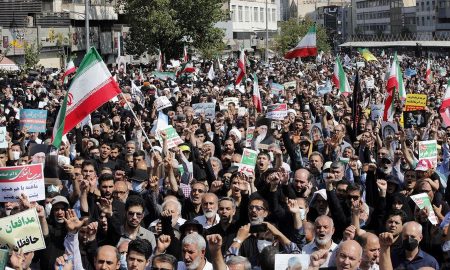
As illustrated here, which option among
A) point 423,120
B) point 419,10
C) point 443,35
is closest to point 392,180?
point 423,120

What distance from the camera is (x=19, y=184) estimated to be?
341 inches

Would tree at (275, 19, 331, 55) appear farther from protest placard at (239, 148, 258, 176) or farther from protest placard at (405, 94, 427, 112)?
protest placard at (239, 148, 258, 176)

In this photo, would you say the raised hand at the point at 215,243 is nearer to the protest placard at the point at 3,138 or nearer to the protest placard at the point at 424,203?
the protest placard at the point at 424,203

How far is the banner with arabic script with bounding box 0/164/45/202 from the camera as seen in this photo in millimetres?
8664

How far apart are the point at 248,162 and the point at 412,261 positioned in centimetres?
326

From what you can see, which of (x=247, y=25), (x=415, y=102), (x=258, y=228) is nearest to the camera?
(x=258, y=228)

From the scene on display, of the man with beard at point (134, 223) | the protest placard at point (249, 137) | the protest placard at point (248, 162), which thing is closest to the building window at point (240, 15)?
the protest placard at point (249, 137)

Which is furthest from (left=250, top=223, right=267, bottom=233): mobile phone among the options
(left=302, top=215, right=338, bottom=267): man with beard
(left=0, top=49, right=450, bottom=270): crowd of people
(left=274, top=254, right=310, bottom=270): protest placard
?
(left=274, top=254, right=310, bottom=270): protest placard

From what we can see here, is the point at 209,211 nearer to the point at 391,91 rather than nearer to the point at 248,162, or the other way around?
the point at 248,162

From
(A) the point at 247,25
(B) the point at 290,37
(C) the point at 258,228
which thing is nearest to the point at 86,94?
(C) the point at 258,228

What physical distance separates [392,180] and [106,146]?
4018mm

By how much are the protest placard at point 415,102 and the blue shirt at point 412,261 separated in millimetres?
11320

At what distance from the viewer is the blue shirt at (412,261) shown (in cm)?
722

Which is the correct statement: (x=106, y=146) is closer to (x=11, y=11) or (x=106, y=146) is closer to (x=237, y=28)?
(x=11, y=11)
